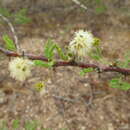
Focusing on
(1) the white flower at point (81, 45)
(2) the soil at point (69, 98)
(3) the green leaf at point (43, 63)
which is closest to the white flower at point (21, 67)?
(3) the green leaf at point (43, 63)

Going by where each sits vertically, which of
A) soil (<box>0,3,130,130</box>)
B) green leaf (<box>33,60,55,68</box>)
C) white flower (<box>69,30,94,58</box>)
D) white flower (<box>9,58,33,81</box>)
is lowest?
soil (<box>0,3,130,130</box>)

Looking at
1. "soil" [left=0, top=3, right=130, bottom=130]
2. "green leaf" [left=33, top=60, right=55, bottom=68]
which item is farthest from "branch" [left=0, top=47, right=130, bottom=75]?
"soil" [left=0, top=3, right=130, bottom=130]

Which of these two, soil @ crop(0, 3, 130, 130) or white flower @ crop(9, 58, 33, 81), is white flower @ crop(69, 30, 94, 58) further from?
soil @ crop(0, 3, 130, 130)

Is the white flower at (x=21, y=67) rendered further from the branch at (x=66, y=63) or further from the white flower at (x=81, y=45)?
the white flower at (x=81, y=45)

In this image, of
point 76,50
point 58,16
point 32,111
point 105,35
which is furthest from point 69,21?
point 76,50

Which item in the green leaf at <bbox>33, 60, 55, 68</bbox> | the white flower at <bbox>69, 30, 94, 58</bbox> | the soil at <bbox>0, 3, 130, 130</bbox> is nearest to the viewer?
the green leaf at <bbox>33, 60, 55, 68</bbox>

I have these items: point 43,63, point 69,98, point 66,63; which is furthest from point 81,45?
point 69,98
